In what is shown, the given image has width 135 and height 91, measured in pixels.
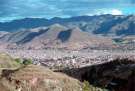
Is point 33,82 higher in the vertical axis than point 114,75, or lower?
higher

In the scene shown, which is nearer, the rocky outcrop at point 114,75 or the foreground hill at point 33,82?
the foreground hill at point 33,82

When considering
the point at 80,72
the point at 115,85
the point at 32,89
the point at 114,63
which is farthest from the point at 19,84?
the point at 80,72

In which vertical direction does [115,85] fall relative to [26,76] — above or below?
below

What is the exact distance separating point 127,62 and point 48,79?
19.3 metres

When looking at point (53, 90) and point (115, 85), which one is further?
point (115, 85)

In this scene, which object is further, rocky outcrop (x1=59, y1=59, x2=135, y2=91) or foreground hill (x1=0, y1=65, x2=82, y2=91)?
rocky outcrop (x1=59, y1=59, x2=135, y2=91)

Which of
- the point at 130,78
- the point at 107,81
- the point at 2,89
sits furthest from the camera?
the point at 107,81

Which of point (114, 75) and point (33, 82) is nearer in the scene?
point (33, 82)

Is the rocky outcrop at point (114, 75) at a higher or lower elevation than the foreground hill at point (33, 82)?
lower

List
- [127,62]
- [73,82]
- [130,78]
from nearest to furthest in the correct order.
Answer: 1. [73,82]
2. [130,78]
3. [127,62]

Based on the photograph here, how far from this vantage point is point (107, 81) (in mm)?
50062

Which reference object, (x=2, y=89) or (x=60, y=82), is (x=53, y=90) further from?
(x=2, y=89)

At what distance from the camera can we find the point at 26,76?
38250 mm

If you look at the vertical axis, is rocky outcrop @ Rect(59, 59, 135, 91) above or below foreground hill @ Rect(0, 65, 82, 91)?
below
